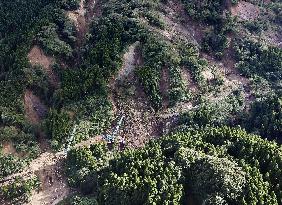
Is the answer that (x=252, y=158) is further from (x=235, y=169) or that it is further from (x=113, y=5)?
(x=113, y=5)

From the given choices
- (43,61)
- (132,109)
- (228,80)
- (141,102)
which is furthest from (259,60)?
(43,61)

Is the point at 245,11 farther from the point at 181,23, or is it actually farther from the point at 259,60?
the point at 181,23

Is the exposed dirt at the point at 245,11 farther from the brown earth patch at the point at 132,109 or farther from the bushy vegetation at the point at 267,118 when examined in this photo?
the brown earth patch at the point at 132,109

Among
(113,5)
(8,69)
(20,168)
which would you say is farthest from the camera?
(113,5)

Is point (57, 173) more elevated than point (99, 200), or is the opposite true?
point (99, 200)

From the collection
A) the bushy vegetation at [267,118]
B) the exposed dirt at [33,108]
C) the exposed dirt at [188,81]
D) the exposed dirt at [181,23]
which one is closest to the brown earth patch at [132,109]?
the exposed dirt at [188,81]

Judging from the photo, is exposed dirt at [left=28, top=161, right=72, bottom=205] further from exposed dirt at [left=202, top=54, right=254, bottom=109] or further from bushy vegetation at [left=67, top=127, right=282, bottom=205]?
exposed dirt at [left=202, top=54, right=254, bottom=109]

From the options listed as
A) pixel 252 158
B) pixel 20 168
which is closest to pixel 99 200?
pixel 20 168
